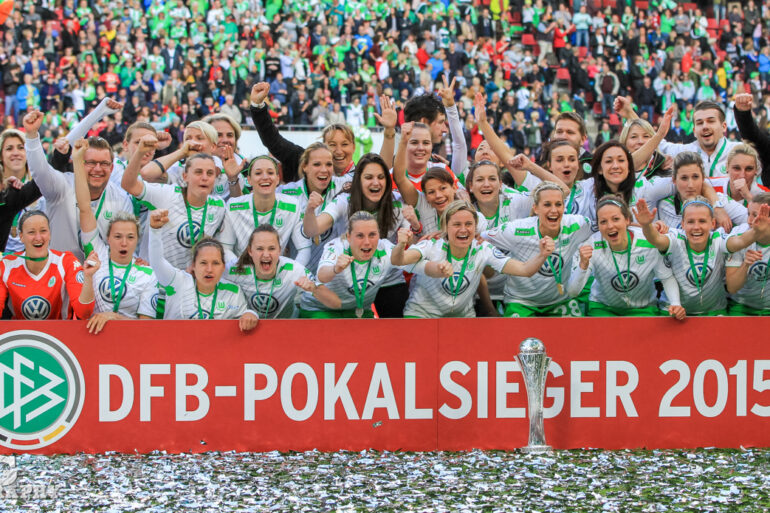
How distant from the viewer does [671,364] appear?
666cm

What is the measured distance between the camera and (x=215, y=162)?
26.0 feet

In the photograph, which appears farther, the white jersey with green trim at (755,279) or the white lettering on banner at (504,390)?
the white jersey with green trim at (755,279)

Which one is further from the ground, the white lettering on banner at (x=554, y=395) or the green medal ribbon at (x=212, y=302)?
the green medal ribbon at (x=212, y=302)

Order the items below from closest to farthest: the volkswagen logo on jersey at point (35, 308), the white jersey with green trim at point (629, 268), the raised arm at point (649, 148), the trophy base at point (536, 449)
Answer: the trophy base at point (536, 449) → the volkswagen logo on jersey at point (35, 308) → the white jersey with green trim at point (629, 268) → the raised arm at point (649, 148)

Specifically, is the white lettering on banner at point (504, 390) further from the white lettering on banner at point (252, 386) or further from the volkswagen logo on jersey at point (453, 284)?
the white lettering on banner at point (252, 386)

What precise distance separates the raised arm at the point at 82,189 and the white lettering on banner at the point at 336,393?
7.02 ft

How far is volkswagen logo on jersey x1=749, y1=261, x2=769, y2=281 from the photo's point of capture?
23.0 ft

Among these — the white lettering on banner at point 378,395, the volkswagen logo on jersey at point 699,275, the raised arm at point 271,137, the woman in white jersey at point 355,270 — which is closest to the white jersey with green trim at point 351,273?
the woman in white jersey at point 355,270

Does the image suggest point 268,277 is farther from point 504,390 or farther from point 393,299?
point 504,390

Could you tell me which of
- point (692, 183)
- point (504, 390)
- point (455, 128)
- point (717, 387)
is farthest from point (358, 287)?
point (692, 183)

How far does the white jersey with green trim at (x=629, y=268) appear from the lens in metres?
6.99

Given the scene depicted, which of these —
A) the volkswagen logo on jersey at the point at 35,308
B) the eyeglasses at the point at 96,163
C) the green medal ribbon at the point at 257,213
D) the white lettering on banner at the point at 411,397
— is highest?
the eyeglasses at the point at 96,163

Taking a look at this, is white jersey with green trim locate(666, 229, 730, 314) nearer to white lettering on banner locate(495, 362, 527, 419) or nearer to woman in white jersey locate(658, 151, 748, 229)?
woman in white jersey locate(658, 151, 748, 229)

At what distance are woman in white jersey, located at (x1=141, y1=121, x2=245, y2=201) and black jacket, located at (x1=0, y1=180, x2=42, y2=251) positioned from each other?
92 centimetres
